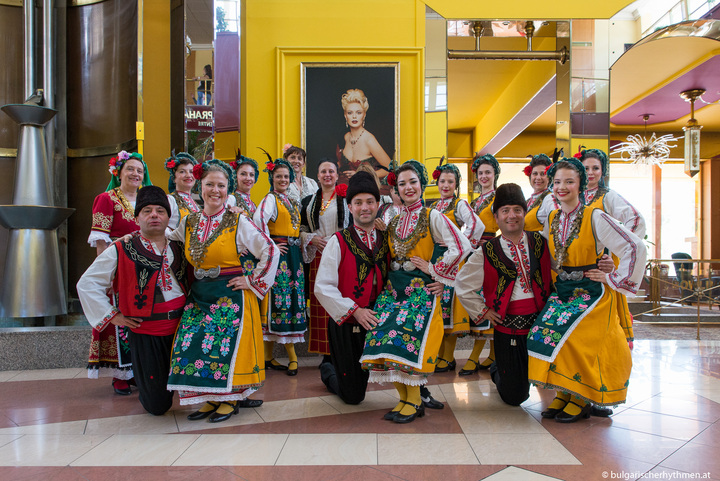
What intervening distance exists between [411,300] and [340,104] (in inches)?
152

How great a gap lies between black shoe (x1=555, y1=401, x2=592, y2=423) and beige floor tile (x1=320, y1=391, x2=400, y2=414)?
3.36 feet

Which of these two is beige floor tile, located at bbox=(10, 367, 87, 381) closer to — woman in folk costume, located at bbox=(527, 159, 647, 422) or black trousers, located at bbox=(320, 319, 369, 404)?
black trousers, located at bbox=(320, 319, 369, 404)

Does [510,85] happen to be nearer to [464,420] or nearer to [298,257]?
[298,257]

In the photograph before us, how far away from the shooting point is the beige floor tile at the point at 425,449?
2.57 meters

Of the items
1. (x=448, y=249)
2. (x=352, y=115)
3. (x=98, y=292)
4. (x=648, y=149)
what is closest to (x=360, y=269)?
(x=448, y=249)

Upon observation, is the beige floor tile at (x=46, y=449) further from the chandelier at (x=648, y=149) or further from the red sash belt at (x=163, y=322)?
the chandelier at (x=648, y=149)

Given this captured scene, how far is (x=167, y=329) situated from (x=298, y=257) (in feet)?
5.13

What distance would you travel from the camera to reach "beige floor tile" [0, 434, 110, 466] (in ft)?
8.66

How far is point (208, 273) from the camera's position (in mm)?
3273

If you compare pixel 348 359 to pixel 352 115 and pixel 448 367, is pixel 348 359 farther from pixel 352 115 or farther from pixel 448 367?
pixel 352 115

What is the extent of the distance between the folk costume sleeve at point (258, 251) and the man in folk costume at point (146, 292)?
1.37 ft

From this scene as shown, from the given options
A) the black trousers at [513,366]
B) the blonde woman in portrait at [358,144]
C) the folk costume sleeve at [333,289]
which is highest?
the blonde woman in portrait at [358,144]

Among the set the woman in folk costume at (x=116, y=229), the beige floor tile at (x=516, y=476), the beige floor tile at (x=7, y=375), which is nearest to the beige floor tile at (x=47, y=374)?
the beige floor tile at (x=7, y=375)

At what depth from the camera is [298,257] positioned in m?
4.69
